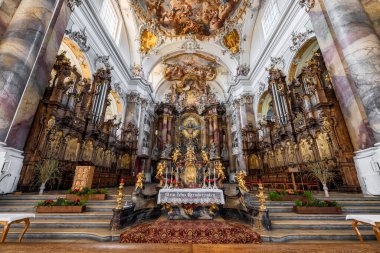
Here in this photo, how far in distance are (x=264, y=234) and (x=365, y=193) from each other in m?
4.82

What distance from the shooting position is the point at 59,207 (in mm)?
4340

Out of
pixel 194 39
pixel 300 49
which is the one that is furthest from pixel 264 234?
pixel 194 39

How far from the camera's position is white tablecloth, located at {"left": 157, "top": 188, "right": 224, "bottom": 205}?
193 inches

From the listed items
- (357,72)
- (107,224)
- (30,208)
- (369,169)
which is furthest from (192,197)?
(357,72)

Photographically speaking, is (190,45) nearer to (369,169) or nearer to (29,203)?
(369,169)

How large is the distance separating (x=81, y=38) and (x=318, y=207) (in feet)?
44.8

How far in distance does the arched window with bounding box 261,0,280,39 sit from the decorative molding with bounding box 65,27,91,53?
505 inches

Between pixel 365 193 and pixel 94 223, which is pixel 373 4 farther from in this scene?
pixel 94 223

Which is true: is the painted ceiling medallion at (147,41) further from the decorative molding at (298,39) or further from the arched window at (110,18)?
the decorative molding at (298,39)

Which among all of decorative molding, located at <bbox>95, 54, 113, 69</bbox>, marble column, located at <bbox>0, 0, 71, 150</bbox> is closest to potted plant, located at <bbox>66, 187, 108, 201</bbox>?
marble column, located at <bbox>0, 0, 71, 150</bbox>

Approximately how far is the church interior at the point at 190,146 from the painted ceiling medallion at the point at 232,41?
0.63 feet

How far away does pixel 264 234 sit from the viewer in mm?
3529

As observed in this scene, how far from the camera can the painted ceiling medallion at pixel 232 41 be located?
16.5 meters

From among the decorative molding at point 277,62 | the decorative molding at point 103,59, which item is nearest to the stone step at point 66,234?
the decorative molding at point 103,59
